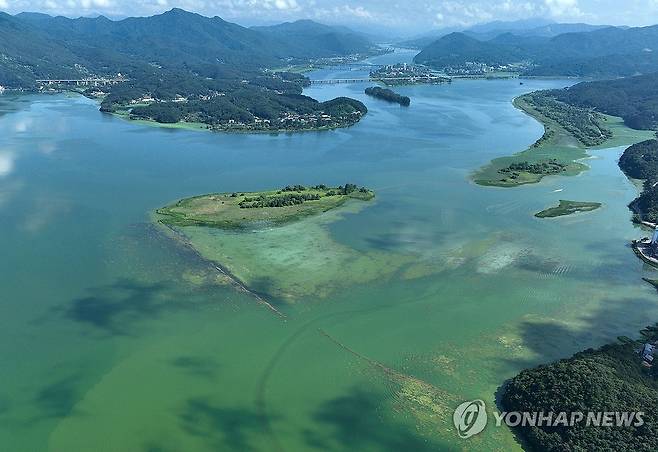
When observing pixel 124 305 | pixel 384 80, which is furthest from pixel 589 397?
pixel 384 80

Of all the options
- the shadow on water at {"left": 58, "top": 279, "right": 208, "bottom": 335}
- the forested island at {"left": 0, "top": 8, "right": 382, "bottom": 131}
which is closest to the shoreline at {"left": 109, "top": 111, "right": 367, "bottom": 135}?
the forested island at {"left": 0, "top": 8, "right": 382, "bottom": 131}

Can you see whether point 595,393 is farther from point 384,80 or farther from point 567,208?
point 384,80

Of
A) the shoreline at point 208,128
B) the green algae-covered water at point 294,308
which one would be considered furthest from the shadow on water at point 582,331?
the shoreline at point 208,128

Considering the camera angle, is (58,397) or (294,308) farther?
(294,308)

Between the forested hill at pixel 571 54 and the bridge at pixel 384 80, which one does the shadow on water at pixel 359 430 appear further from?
the forested hill at pixel 571 54

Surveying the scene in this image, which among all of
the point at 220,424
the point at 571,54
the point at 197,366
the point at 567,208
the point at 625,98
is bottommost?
the point at 220,424

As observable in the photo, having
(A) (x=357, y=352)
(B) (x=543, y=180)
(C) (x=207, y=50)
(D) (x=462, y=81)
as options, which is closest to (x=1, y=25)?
(C) (x=207, y=50)

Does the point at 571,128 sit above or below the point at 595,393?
above
